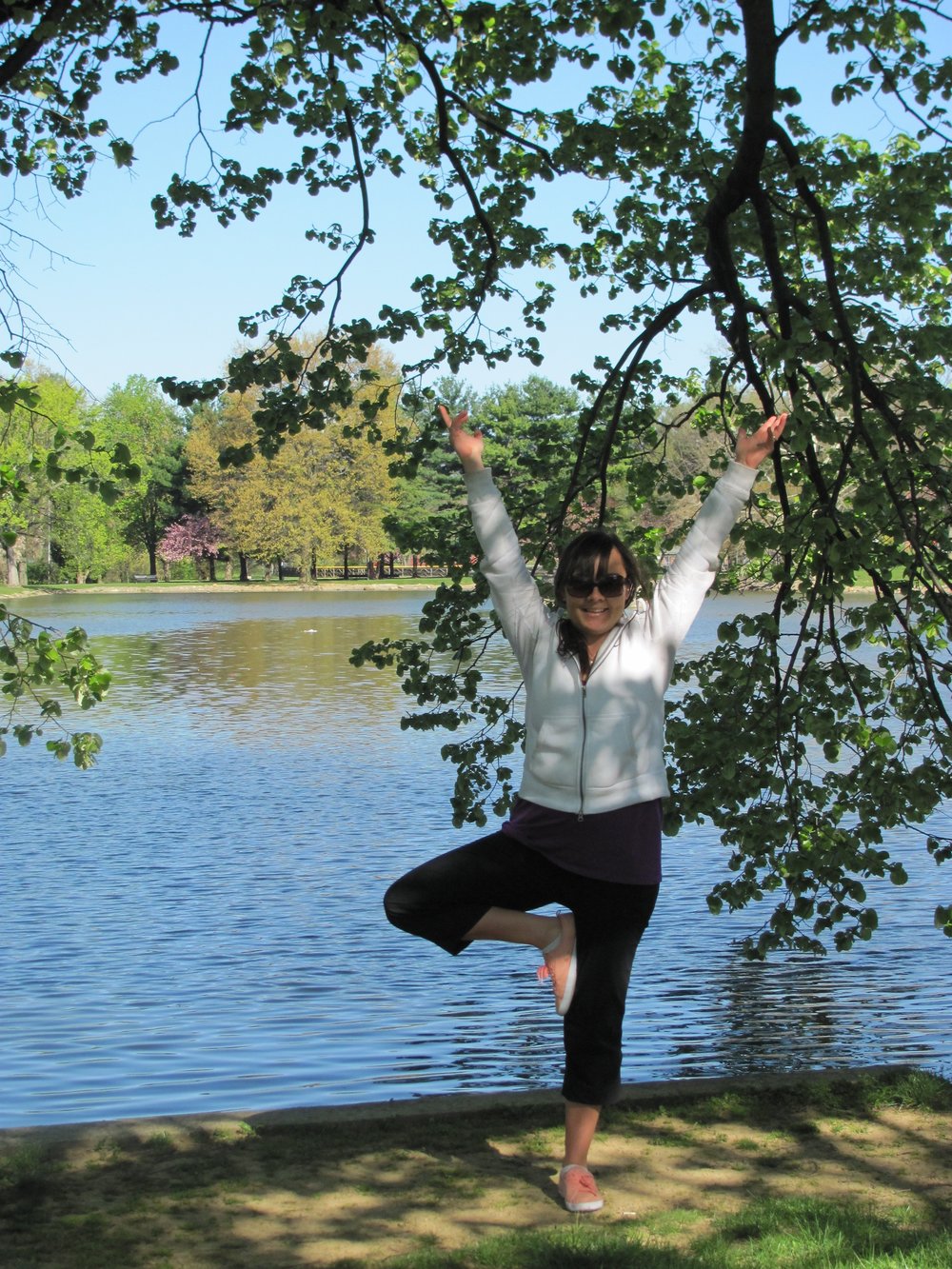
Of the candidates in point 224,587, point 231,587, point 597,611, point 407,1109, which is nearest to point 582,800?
point 597,611

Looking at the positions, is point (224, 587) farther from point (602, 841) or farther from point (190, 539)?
point (602, 841)

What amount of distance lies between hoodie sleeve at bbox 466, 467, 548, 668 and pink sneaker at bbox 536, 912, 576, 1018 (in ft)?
2.59

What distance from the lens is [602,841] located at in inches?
165

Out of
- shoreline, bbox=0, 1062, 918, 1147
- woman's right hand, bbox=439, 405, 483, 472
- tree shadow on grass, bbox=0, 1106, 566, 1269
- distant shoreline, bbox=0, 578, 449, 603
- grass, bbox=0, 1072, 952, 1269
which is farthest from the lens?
distant shoreline, bbox=0, 578, 449, 603

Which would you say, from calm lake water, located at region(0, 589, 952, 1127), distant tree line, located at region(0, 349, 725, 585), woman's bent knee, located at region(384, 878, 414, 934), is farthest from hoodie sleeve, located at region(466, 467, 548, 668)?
distant tree line, located at region(0, 349, 725, 585)

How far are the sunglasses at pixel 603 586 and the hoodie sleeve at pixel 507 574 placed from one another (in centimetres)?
14

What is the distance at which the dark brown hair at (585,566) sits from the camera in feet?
14.1

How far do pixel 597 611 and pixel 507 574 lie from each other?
32cm

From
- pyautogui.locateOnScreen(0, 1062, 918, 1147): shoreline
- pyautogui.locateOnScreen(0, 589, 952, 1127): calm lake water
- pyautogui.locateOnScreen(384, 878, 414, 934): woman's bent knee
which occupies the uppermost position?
pyautogui.locateOnScreen(384, 878, 414, 934): woman's bent knee

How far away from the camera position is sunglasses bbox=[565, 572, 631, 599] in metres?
4.30

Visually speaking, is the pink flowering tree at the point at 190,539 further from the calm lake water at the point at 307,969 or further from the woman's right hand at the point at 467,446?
the woman's right hand at the point at 467,446

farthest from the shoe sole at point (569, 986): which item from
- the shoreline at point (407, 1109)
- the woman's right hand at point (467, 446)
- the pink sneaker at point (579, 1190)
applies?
the woman's right hand at point (467, 446)

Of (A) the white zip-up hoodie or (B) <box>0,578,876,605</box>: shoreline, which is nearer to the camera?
(A) the white zip-up hoodie

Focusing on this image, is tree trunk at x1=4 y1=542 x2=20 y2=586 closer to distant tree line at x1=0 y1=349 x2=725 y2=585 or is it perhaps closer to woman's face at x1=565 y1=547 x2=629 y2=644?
distant tree line at x1=0 y1=349 x2=725 y2=585
